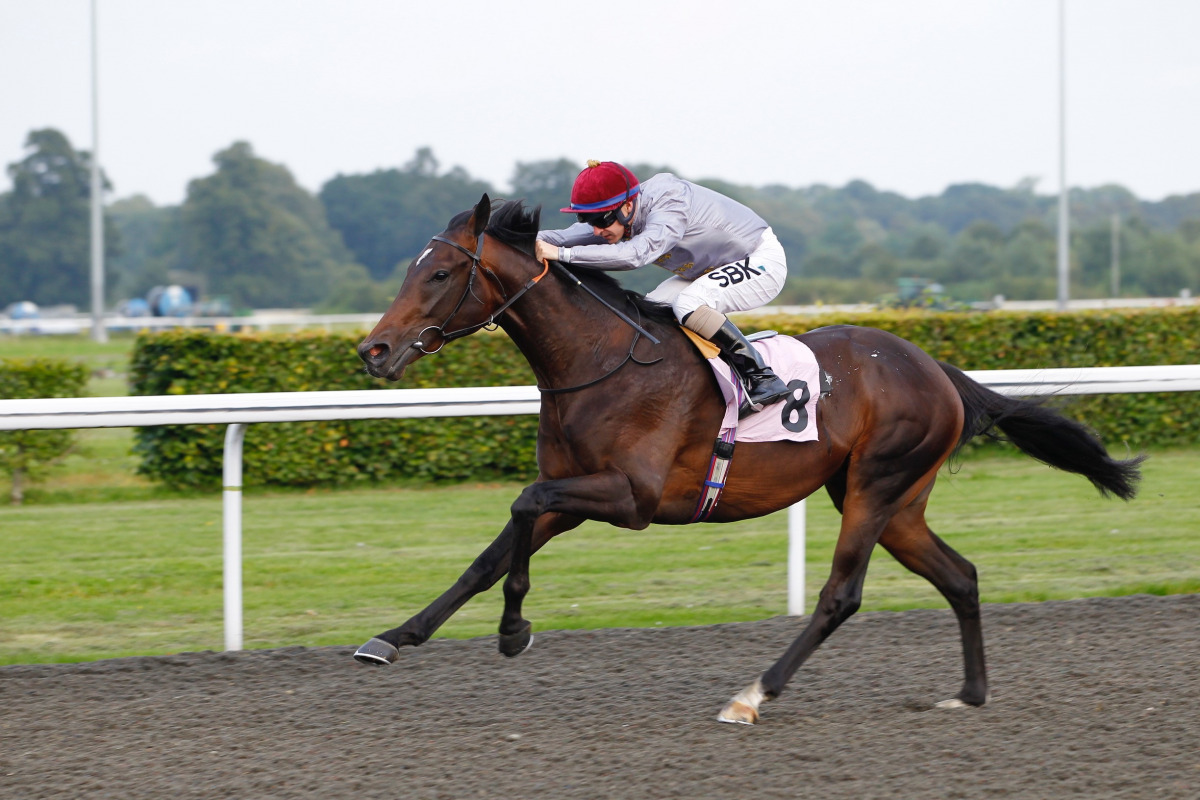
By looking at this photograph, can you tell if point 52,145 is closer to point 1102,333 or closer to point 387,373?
point 1102,333

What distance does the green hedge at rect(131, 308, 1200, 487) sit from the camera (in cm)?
798

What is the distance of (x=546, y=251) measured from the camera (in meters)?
3.80

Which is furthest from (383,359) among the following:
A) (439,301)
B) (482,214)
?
(482,214)

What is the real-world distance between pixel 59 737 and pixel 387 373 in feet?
4.46

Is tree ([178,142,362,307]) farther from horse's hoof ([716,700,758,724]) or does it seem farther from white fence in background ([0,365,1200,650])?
horse's hoof ([716,700,758,724])

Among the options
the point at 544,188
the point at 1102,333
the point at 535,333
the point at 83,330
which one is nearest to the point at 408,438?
the point at 535,333

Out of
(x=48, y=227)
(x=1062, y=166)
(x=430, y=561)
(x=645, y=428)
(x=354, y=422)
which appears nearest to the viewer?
(x=645, y=428)

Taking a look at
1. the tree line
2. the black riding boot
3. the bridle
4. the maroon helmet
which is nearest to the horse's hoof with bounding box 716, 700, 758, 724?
the black riding boot

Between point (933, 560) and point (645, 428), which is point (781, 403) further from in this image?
point (933, 560)

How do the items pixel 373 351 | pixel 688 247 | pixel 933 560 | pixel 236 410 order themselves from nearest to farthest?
pixel 373 351 < pixel 688 247 < pixel 933 560 < pixel 236 410

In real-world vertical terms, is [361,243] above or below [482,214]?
above

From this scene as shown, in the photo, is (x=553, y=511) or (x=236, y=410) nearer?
(x=553, y=511)


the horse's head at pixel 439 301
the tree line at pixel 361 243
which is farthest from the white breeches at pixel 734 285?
the tree line at pixel 361 243

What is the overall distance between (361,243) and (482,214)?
63474 mm
